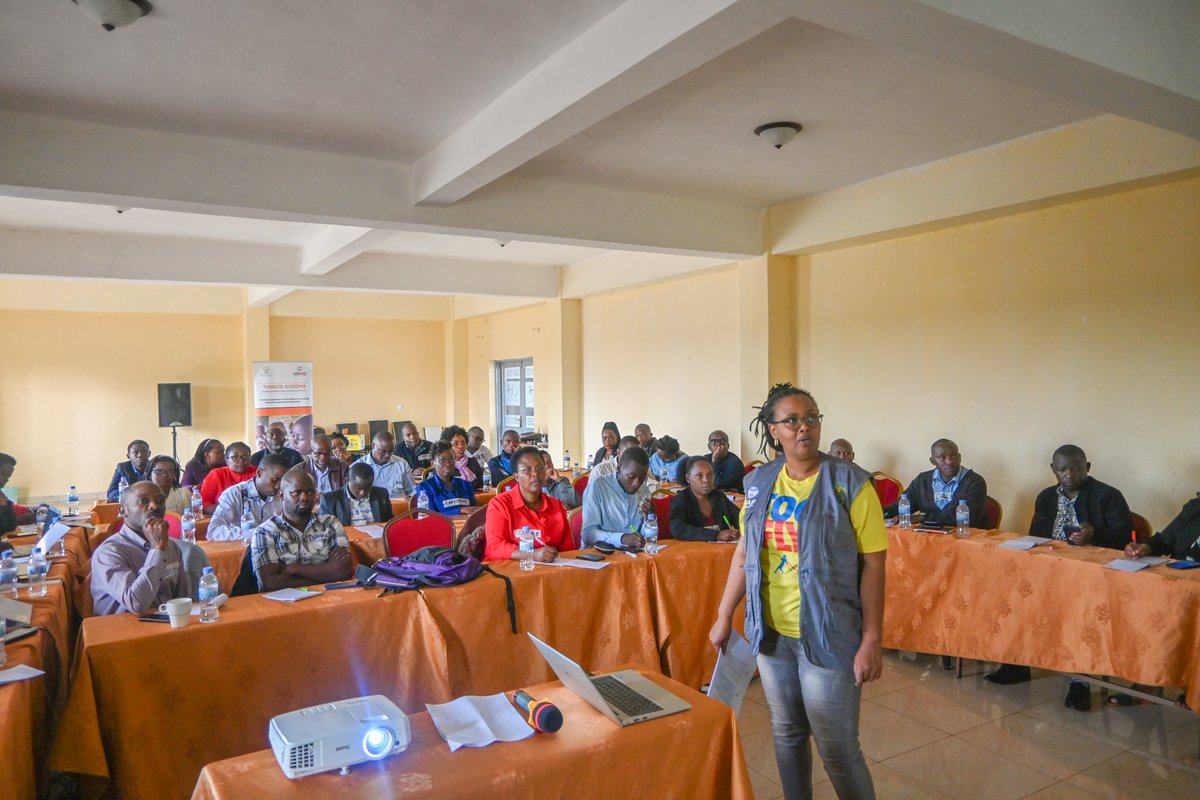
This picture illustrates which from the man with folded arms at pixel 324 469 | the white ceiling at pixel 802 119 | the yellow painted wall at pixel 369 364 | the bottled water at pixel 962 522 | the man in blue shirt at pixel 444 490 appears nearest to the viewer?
the white ceiling at pixel 802 119

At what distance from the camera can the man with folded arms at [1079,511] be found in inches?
179

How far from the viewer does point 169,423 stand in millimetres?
12023

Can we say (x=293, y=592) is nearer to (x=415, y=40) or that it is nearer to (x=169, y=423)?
(x=415, y=40)

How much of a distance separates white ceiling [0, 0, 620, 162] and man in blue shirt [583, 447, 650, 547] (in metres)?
2.27

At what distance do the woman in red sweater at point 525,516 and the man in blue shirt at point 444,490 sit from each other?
188 cm

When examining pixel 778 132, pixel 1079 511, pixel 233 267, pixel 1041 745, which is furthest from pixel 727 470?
pixel 233 267

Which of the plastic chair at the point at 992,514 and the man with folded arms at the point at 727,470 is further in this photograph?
the man with folded arms at the point at 727,470

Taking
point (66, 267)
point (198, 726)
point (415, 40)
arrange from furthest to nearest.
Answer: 1. point (66, 267)
2. point (415, 40)
3. point (198, 726)

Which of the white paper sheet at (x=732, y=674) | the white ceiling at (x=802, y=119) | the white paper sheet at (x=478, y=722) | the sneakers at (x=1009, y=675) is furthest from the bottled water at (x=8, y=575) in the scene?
the sneakers at (x=1009, y=675)

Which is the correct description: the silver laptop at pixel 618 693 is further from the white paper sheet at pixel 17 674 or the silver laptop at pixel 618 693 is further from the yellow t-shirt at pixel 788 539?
the white paper sheet at pixel 17 674

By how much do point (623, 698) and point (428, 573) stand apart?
1561mm

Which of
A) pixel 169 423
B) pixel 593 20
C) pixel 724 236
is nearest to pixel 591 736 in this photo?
pixel 593 20

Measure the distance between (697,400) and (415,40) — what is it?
19.6ft

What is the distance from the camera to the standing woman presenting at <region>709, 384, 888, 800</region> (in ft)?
7.75
